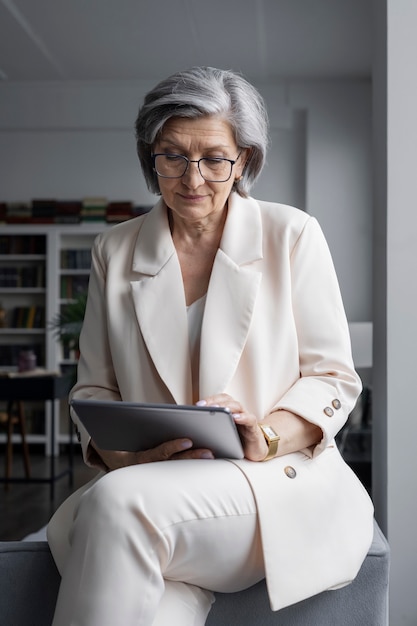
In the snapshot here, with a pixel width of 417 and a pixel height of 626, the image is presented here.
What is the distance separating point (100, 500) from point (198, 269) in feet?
2.23

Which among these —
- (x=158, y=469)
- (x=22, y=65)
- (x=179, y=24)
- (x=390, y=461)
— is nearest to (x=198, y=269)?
(x=158, y=469)

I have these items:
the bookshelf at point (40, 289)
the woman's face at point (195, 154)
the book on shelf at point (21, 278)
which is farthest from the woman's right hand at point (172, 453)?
the book on shelf at point (21, 278)

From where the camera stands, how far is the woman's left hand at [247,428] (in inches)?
57.8

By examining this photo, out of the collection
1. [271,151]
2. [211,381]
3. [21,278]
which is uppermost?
[271,151]

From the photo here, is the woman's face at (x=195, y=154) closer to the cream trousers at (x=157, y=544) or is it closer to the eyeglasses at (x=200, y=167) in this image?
the eyeglasses at (x=200, y=167)

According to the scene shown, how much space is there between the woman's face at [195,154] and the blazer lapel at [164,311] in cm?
11

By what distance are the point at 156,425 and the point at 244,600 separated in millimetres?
441

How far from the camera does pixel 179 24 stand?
250 inches

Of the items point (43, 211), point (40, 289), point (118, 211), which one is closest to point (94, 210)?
point (118, 211)

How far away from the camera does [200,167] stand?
69.1 inches

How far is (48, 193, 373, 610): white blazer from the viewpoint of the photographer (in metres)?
1.62

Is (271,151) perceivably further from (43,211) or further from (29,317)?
(29,317)

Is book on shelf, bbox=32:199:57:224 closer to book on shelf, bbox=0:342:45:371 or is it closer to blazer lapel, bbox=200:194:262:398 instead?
book on shelf, bbox=0:342:45:371

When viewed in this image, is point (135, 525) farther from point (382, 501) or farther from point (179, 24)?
point (179, 24)
